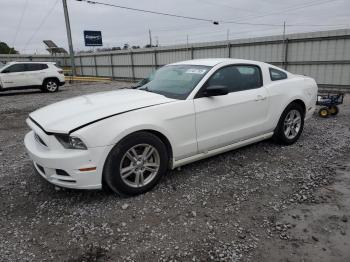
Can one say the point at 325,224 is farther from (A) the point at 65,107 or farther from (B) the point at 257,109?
(A) the point at 65,107

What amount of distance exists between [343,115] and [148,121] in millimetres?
6289

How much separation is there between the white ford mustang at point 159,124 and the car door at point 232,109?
0.01 m

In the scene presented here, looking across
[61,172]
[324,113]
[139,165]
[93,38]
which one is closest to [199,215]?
[139,165]

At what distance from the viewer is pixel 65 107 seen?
3756 millimetres

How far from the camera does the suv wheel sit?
15.7m

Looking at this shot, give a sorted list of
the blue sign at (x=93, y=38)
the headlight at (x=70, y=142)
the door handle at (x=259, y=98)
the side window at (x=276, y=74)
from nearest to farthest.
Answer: the headlight at (x=70, y=142) < the door handle at (x=259, y=98) < the side window at (x=276, y=74) < the blue sign at (x=93, y=38)

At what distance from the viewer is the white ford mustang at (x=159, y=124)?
123 inches

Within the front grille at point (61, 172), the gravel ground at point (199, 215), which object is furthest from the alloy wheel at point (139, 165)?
the front grille at point (61, 172)

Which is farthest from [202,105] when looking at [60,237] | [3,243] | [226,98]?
[3,243]

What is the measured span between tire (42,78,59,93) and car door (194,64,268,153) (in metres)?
13.7

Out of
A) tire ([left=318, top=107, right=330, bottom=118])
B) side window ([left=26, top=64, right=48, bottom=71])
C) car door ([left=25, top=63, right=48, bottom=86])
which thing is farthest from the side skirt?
side window ([left=26, top=64, right=48, bottom=71])

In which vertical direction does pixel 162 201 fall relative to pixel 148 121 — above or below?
below

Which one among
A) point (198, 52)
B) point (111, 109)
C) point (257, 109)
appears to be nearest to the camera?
point (111, 109)

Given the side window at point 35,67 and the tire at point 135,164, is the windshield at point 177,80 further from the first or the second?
the side window at point 35,67
